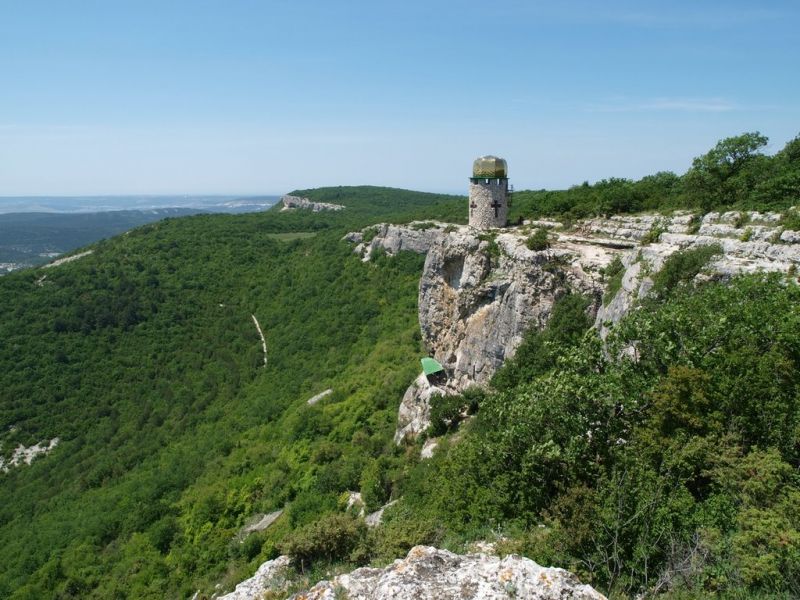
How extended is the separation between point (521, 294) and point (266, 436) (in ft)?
69.3

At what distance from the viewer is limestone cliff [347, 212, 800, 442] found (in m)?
16.4

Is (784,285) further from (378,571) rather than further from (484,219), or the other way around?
(484,219)

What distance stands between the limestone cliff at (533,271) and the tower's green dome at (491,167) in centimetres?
342

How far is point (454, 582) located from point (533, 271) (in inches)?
694

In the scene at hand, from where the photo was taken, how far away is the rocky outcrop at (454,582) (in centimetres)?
650

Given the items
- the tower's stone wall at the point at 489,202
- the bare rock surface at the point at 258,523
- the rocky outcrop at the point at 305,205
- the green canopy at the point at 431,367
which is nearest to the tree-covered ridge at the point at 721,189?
the tower's stone wall at the point at 489,202

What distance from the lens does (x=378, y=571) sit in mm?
7730

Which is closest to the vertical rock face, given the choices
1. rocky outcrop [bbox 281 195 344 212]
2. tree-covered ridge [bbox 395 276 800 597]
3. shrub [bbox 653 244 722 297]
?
shrub [bbox 653 244 722 297]

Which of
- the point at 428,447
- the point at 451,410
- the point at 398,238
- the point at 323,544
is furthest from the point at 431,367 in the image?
the point at 398,238

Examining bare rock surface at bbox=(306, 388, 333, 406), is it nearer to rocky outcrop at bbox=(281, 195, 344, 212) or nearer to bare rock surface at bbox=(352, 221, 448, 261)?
bare rock surface at bbox=(352, 221, 448, 261)

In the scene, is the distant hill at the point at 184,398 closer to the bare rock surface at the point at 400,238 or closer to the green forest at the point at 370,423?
the green forest at the point at 370,423

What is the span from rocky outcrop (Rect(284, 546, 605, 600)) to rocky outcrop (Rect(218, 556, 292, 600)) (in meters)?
2.08

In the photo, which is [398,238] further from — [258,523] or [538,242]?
[258,523]

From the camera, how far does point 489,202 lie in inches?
1150
